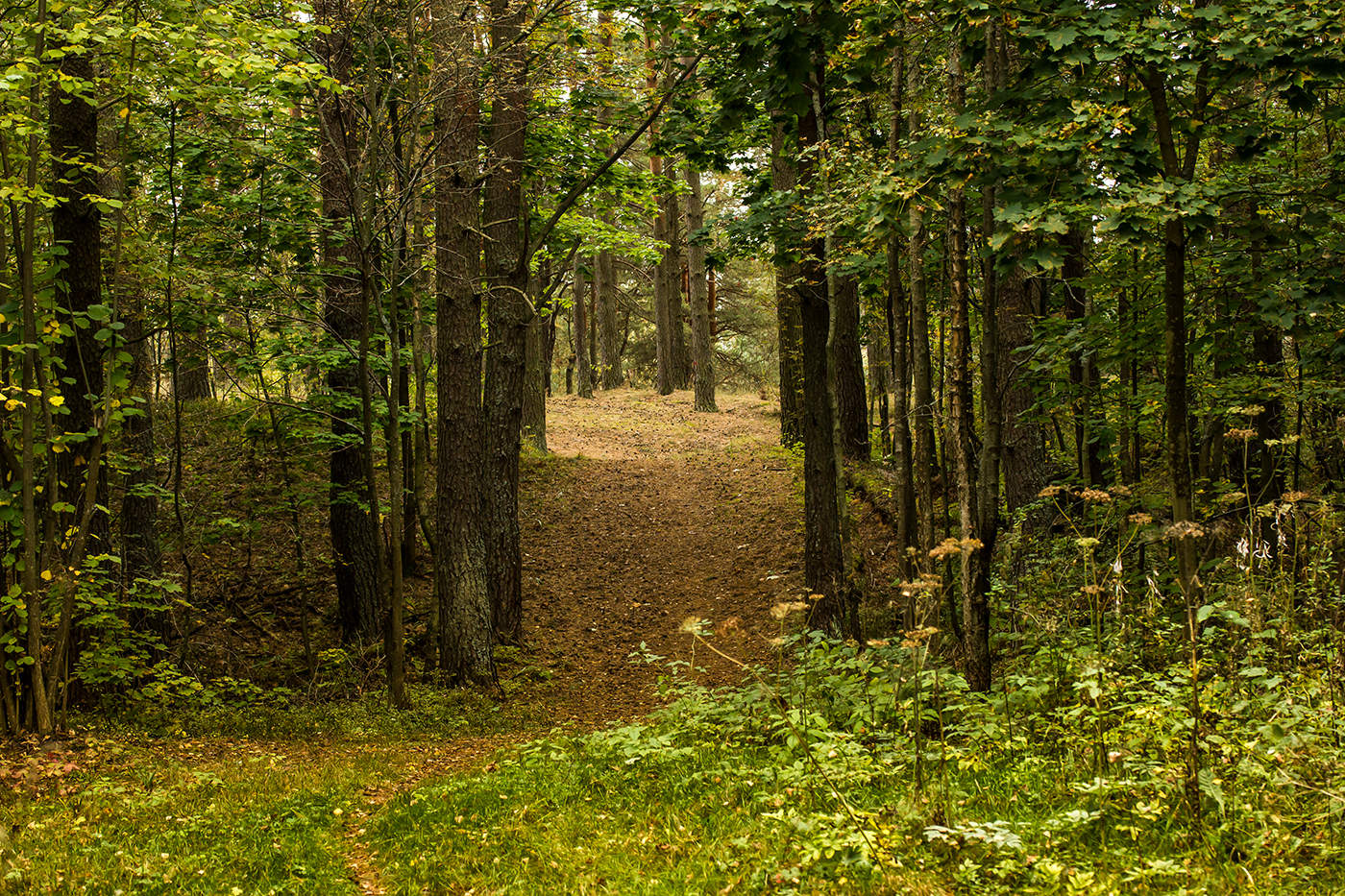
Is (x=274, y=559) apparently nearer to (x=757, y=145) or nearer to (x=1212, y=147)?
(x=757, y=145)

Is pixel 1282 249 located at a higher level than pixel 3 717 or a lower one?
higher

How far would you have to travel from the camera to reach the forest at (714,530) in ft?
13.7

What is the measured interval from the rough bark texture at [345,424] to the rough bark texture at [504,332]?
1601 millimetres

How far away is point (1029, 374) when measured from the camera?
9.03 m

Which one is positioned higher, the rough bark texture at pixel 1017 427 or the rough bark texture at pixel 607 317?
the rough bark texture at pixel 607 317

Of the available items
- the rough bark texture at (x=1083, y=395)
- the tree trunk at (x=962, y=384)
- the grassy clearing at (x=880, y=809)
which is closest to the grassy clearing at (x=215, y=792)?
the grassy clearing at (x=880, y=809)

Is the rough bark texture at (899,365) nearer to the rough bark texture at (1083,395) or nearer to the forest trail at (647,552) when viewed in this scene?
the rough bark texture at (1083,395)

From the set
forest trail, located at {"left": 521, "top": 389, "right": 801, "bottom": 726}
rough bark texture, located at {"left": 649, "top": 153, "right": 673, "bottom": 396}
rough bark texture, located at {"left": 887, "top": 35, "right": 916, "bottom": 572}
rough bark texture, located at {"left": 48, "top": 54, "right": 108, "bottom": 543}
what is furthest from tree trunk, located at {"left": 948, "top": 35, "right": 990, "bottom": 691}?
rough bark texture, located at {"left": 649, "top": 153, "right": 673, "bottom": 396}

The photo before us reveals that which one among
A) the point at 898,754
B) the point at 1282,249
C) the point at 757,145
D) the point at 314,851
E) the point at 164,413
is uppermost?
the point at 757,145

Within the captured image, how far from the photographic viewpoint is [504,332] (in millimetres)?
11008

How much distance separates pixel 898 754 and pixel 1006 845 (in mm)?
1320

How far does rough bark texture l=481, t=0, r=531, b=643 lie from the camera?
1047cm

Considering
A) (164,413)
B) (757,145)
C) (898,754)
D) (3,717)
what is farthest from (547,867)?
(164,413)

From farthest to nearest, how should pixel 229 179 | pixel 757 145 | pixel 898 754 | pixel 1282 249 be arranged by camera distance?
pixel 757 145
pixel 229 179
pixel 1282 249
pixel 898 754
